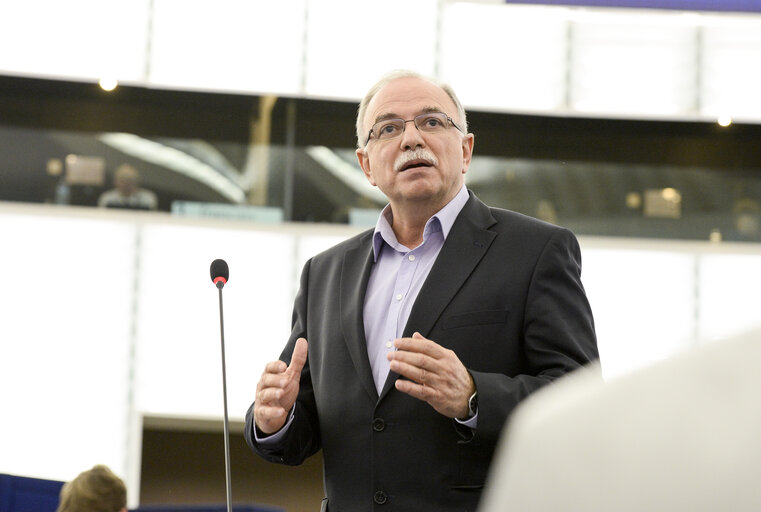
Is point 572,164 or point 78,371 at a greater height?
point 572,164

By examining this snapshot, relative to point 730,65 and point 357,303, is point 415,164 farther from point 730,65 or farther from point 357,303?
point 730,65

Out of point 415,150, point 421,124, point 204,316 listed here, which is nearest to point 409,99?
point 421,124

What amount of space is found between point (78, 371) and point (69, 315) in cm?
50

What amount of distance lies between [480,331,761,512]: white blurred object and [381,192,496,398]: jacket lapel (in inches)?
72.9

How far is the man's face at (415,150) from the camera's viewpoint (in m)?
2.64

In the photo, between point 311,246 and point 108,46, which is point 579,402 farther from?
point 108,46

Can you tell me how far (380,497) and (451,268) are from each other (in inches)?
21.0

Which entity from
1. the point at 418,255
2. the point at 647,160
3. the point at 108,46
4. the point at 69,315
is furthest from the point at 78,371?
the point at 418,255

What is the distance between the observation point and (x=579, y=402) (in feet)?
1.54

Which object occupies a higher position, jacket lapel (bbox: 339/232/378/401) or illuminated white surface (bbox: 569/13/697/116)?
illuminated white surface (bbox: 569/13/697/116)

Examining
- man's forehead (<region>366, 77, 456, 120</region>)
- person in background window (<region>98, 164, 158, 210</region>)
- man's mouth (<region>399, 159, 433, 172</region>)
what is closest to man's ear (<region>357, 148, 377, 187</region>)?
man's forehead (<region>366, 77, 456, 120</region>)

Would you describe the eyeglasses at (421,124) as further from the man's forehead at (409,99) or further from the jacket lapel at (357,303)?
Result: the jacket lapel at (357,303)

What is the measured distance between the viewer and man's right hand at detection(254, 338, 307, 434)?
230 cm

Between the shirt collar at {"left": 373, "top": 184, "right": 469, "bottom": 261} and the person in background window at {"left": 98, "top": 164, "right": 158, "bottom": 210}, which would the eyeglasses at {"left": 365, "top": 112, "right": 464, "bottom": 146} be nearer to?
the shirt collar at {"left": 373, "top": 184, "right": 469, "bottom": 261}
